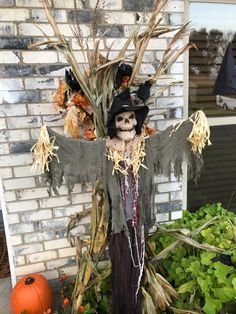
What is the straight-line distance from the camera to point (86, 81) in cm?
148

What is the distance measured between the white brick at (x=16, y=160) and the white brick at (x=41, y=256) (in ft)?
2.16

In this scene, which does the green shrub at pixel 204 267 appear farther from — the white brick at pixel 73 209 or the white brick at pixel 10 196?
the white brick at pixel 10 196

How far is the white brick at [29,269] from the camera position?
206 centimetres

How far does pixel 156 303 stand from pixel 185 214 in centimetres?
71

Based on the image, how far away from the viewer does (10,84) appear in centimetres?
177

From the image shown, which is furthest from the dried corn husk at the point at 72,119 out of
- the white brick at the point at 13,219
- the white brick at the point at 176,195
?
the white brick at the point at 176,195

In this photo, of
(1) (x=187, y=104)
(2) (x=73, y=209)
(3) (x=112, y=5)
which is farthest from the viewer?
(1) (x=187, y=104)

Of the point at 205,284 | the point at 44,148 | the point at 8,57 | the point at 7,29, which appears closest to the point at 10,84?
the point at 8,57

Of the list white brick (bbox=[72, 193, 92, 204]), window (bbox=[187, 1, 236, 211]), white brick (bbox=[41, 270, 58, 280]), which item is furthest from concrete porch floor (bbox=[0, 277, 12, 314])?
window (bbox=[187, 1, 236, 211])

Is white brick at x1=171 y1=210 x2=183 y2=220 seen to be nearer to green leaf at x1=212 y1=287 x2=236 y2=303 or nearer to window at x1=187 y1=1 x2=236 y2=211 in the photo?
window at x1=187 y1=1 x2=236 y2=211

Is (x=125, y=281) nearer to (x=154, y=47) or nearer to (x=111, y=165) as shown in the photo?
(x=111, y=165)

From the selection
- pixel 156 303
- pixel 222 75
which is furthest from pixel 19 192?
pixel 222 75

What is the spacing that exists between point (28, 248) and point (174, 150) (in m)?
1.25

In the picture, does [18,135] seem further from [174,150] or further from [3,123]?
[174,150]
